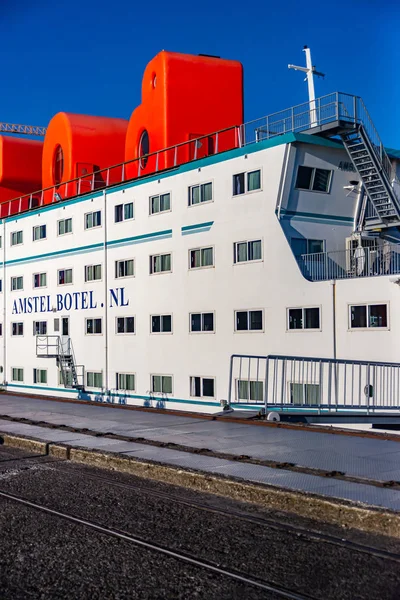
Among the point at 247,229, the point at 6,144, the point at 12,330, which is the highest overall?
the point at 6,144

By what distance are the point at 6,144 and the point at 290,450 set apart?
1274 inches

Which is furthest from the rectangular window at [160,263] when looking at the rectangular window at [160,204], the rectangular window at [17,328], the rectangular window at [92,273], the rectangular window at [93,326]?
the rectangular window at [17,328]

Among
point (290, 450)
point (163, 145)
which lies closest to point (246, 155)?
point (163, 145)

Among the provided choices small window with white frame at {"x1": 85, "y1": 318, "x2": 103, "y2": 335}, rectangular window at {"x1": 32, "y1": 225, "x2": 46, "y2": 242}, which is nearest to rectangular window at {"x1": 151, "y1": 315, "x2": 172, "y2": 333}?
small window with white frame at {"x1": 85, "y1": 318, "x2": 103, "y2": 335}

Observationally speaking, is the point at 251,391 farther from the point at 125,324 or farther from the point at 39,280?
the point at 39,280

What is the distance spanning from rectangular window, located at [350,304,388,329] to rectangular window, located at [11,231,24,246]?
68.1 feet

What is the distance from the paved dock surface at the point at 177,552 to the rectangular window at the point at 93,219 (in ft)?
73.4

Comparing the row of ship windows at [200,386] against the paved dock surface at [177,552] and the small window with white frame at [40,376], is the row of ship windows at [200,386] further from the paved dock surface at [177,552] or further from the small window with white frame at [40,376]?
the paved dock surface at [177,552]

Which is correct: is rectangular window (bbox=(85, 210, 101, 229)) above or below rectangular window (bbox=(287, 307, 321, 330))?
above

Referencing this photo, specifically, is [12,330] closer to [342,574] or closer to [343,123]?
[343,123]

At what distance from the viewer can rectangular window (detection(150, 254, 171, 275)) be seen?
27284 mm

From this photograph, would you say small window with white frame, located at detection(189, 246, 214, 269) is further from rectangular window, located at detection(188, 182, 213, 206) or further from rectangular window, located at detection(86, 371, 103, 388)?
rectangular window, located at detection(86, 371, 103, 388)

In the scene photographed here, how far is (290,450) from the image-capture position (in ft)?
36.8

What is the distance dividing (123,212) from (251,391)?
1015 centimetres
